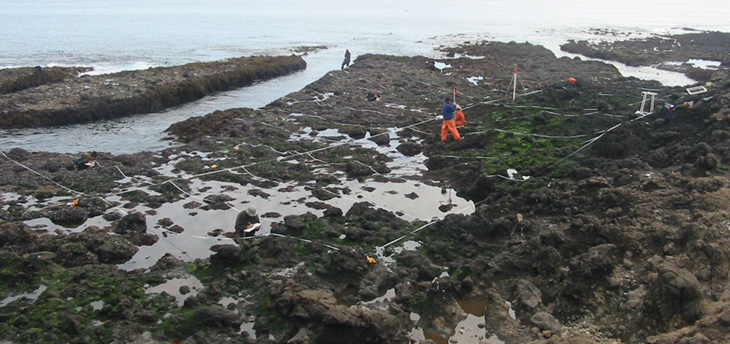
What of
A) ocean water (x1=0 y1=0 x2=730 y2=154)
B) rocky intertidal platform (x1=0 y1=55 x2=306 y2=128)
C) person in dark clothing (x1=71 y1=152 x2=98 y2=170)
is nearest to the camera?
person in dark clothing (x1=71 y1=152 x2=98 y2=170)

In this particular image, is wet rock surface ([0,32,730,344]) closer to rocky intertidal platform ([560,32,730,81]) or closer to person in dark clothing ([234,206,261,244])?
person in dark clothing ([234,206,261,244])

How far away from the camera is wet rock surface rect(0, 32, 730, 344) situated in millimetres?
7625

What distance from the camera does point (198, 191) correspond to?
13.7 metres

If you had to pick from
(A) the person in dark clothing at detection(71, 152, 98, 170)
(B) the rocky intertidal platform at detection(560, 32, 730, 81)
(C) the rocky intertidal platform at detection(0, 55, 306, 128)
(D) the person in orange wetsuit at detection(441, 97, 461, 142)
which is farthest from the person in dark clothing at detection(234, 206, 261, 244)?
(B) the rocky intertidal platform at detection(560, 32, 730, 81)

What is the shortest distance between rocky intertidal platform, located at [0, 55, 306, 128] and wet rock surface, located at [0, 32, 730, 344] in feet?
19.7

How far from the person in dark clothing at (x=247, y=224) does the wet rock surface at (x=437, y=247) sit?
469 mm

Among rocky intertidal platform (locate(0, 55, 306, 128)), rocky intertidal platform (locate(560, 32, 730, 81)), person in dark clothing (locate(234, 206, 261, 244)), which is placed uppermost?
rocky intertidal platform (locate(560, 32, 730, 81))

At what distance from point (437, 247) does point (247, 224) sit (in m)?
3.97

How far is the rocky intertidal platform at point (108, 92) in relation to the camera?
2133cm

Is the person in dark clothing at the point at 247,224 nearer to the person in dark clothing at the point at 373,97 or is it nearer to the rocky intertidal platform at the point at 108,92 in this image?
the person in dark clothing at the point at 373,97

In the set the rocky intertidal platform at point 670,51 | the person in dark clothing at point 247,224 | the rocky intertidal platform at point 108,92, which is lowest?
the person in dark clothing at point 247,224

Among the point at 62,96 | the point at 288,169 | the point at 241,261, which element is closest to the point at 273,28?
the point at 62,96

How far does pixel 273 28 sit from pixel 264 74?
3691cm

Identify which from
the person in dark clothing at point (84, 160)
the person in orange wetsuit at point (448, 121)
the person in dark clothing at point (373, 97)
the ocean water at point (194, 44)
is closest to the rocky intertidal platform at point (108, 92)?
the ocean water at point (194, 44)
